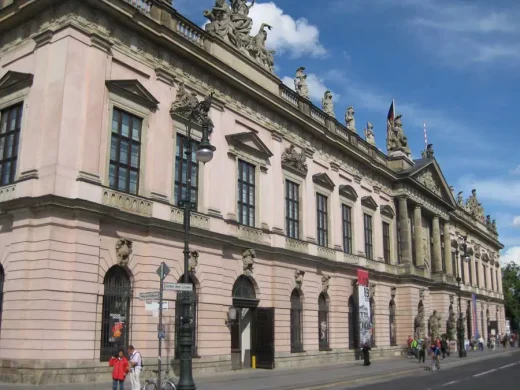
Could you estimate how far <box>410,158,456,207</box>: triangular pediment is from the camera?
49928 mm

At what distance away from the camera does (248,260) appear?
27.8 metres

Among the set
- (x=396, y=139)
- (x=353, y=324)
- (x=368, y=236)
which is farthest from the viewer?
(x=396, y=139)

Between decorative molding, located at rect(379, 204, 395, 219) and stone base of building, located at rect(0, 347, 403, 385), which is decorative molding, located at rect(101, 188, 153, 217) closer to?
stone base of building, located at rect(0, 347, 403, 385)

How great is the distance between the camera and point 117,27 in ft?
72.9

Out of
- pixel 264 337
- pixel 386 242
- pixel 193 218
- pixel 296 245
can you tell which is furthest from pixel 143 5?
pixel 386 242

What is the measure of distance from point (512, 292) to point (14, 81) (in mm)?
100403

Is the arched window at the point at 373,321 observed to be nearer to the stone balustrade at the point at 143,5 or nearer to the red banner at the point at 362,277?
the red banner at the point at 362,277

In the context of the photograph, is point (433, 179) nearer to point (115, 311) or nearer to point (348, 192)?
point (348, 192)

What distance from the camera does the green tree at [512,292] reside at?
100 metres

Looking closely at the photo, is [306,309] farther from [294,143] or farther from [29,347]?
[29,347]

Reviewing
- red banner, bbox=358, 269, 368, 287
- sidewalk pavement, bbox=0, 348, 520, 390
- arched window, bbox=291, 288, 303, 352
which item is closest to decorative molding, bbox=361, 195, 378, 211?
red banner, bbox=358, 269, 368, 287

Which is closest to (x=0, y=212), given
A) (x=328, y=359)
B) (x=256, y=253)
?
(x=256, y=253)

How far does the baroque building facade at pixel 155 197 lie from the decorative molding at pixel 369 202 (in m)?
1.47

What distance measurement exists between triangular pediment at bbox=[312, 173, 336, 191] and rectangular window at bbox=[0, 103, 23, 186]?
18104 millimetres
